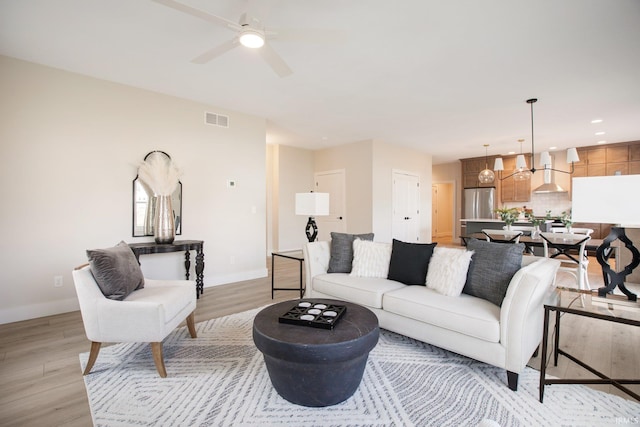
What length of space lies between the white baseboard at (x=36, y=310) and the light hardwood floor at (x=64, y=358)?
0.30 feet

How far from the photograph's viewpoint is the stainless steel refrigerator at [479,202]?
8664mm

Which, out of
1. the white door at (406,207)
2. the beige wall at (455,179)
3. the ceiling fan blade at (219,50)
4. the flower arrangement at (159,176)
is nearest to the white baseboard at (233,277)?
the flower arrangement at (159,176)

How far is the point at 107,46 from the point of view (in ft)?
9.46

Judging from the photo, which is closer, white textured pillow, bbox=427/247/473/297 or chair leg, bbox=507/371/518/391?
chair leg, bbox=507/371/518/391

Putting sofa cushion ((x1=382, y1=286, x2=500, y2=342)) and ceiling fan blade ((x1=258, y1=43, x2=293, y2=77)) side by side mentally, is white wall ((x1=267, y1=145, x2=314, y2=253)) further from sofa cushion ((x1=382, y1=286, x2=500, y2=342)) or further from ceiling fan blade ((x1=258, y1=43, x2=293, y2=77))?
sofa cushion ((x1=382, y1=286, x2=500, y2=342))

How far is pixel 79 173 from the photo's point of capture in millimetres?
3477

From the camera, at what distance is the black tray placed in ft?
6.16

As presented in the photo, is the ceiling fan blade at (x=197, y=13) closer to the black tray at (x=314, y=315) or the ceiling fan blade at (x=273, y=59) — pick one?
the ceiling fan blade at (x=273, y=59)

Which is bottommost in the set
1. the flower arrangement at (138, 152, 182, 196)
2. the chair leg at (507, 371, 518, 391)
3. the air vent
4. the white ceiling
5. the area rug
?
the area rug

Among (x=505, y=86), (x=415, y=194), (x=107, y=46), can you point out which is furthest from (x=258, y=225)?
(x=415, y=194)

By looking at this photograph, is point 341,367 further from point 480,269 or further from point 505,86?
point 505,86

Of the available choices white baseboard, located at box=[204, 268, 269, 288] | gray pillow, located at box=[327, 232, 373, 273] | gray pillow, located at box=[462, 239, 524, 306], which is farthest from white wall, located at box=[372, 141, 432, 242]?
gray pillow, located at box=[462, 239, 524, 306]

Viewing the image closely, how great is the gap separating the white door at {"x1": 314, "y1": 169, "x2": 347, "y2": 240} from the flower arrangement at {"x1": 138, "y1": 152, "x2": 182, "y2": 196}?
4124 millimetres

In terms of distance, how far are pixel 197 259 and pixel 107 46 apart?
2.54 meters
